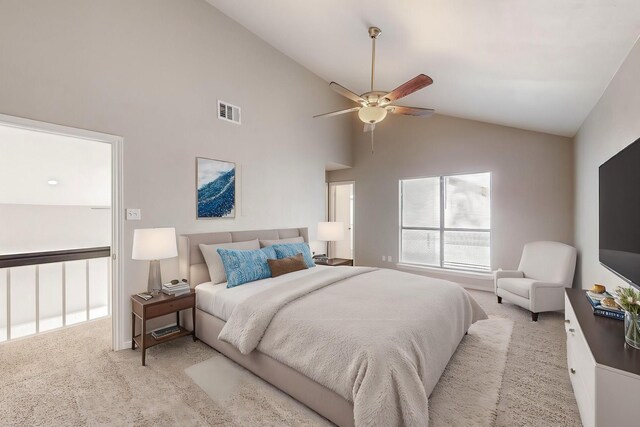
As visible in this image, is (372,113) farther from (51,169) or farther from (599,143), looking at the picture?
(51,169)

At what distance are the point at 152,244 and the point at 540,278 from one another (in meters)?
4.77

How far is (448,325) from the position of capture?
2285 millimetres

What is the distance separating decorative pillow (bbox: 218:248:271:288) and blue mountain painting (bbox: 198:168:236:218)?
618mm

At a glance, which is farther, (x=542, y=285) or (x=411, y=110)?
(x=542, y=285)

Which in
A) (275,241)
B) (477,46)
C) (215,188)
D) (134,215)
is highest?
(477,46)

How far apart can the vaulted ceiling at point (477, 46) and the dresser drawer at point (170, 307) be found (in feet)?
10.6

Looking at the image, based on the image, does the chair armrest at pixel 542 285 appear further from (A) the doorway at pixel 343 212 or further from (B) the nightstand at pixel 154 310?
(B) the nightstand at pixel 154 310

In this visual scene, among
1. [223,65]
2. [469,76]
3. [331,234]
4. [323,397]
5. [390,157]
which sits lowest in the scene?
[323,397]

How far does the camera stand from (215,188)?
353 centimetres

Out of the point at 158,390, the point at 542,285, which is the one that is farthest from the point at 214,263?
the point at 542,285

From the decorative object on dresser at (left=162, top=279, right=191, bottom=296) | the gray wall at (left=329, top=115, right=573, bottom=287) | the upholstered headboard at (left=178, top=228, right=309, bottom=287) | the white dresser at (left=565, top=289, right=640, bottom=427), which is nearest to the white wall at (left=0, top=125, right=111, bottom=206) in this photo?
the upholstered headboard at (left=178, top=228, right=309, bottom=287)

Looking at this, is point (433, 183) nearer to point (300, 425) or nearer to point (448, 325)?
point (448, 325)

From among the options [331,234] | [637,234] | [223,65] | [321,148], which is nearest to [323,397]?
[637,234]

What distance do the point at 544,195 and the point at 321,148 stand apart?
3.62 meters
